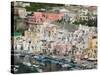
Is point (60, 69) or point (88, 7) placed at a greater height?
point (88, 7)

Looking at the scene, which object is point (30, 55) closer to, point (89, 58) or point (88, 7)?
point (89, 58)

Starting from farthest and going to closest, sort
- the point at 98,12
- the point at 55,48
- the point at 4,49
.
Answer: the point at 98,12, the point at 55,48, the point at 4,49

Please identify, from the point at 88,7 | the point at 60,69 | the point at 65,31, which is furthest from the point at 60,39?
the point at 88,7

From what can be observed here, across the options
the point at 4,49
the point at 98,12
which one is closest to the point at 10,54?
the point at 4,49

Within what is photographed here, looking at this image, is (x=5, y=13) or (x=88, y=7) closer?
(x=5, y=13)

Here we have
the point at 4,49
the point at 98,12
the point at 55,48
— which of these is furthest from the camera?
the point at 98,12

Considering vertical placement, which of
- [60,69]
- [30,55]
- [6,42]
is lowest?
[60,69]

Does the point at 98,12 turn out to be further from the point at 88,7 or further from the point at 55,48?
the point at 55,48

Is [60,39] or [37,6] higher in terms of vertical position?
[37,6]

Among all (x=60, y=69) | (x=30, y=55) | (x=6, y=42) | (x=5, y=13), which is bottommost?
(x=60, y=69)
